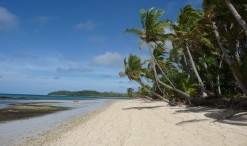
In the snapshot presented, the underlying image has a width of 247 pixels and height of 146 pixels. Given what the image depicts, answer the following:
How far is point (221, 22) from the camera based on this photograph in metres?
12.5

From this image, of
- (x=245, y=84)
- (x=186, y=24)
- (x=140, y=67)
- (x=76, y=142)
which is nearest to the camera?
(x=76, y=142)

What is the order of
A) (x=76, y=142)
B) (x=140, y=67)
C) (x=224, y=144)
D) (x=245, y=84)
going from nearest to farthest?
(x=224, y=144), (x=76, y=142), (x=245, y=84), (x=140, y=67)

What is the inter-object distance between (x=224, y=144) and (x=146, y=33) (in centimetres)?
1198

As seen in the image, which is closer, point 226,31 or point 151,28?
point 226,31

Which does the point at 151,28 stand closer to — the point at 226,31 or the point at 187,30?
the point at 187,30

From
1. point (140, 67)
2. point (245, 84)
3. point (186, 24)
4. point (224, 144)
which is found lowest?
point (224, 144)

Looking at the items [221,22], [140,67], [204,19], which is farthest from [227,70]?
[140,67]

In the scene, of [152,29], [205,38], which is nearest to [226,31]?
[205,38]

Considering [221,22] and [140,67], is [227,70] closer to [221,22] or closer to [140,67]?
[221,22]

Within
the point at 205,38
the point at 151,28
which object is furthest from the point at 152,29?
the point at 205,38


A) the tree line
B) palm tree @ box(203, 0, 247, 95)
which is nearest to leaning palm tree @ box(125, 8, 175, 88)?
the tree line

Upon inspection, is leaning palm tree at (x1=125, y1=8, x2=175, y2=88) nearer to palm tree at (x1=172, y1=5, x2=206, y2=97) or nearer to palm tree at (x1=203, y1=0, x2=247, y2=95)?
palm tree at (x1=172, y1=5, x2=206, y2=97)

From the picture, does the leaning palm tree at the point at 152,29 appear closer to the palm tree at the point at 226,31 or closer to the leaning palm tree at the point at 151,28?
the leaning palm tree at the point at 151,28

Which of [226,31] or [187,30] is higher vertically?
[187,30]
